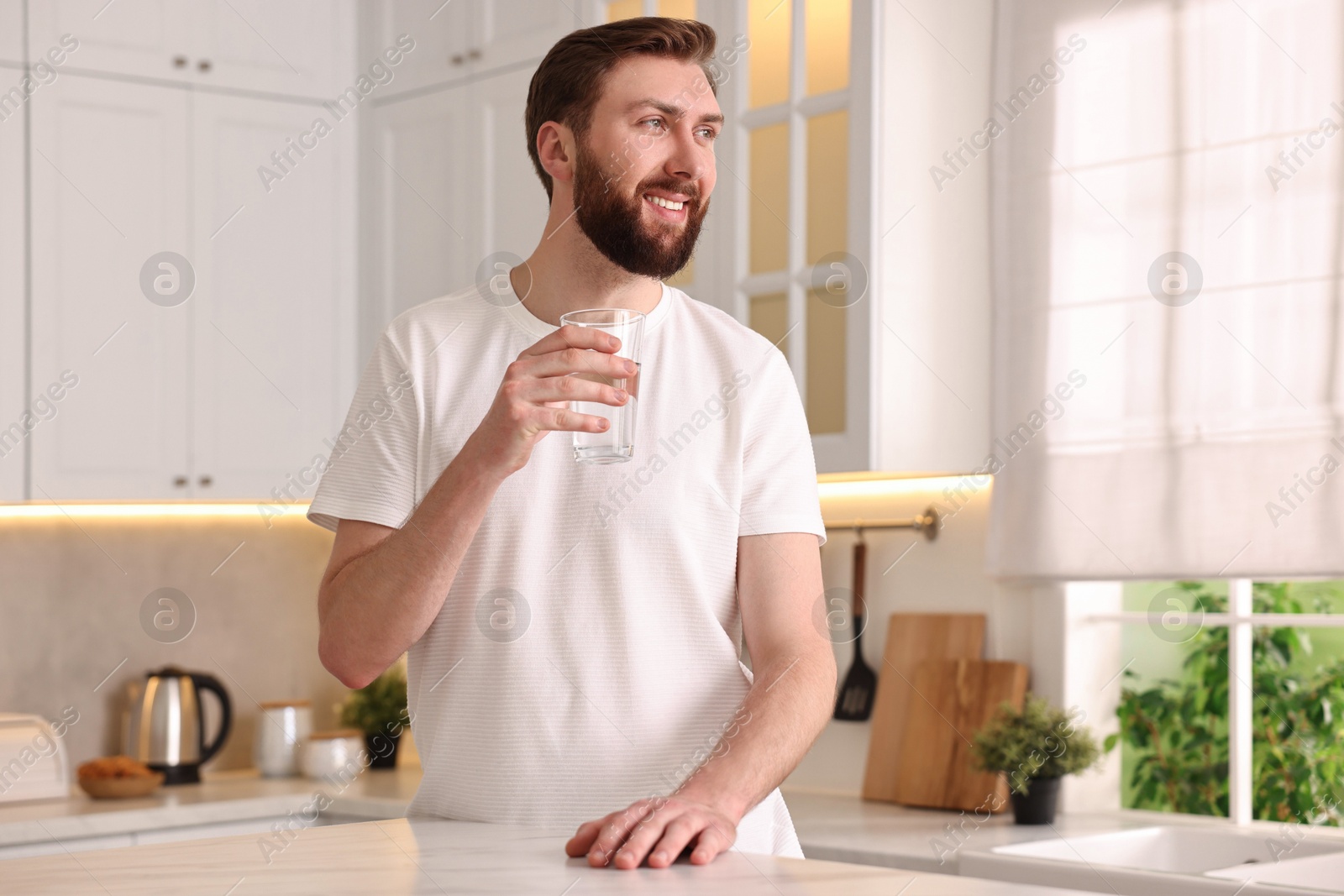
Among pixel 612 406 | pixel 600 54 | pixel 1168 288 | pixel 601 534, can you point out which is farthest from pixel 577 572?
pixel 1168 288

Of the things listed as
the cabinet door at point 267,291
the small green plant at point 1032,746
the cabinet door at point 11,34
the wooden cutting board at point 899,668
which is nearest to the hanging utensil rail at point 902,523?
the wooden cutting board at point 899,668

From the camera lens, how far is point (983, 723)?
2602mm

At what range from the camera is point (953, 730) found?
104 inches

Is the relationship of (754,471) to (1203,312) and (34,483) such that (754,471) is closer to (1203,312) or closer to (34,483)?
(1203,312)

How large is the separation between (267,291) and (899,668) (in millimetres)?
1655

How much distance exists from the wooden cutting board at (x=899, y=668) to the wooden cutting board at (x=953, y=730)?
2 cm

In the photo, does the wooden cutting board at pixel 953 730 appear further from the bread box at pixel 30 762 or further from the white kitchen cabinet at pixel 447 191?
the bread box at pixel 30 762

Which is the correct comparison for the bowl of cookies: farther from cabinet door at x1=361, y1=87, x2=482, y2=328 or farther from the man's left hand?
the man's left hand

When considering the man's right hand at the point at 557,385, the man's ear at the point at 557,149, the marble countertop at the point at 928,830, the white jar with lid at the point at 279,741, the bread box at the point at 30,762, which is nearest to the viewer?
the man's right hand at the point at 557,385

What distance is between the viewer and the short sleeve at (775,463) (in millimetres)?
1473

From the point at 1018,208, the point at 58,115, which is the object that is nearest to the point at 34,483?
the point at 58,115

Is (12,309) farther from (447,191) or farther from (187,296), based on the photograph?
(447,191)

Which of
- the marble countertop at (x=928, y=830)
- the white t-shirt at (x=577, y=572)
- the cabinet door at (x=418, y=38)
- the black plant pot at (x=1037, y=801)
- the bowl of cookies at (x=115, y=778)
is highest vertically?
the cabinet door at (x=418, y=38)

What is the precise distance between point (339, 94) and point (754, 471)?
2.36 m
